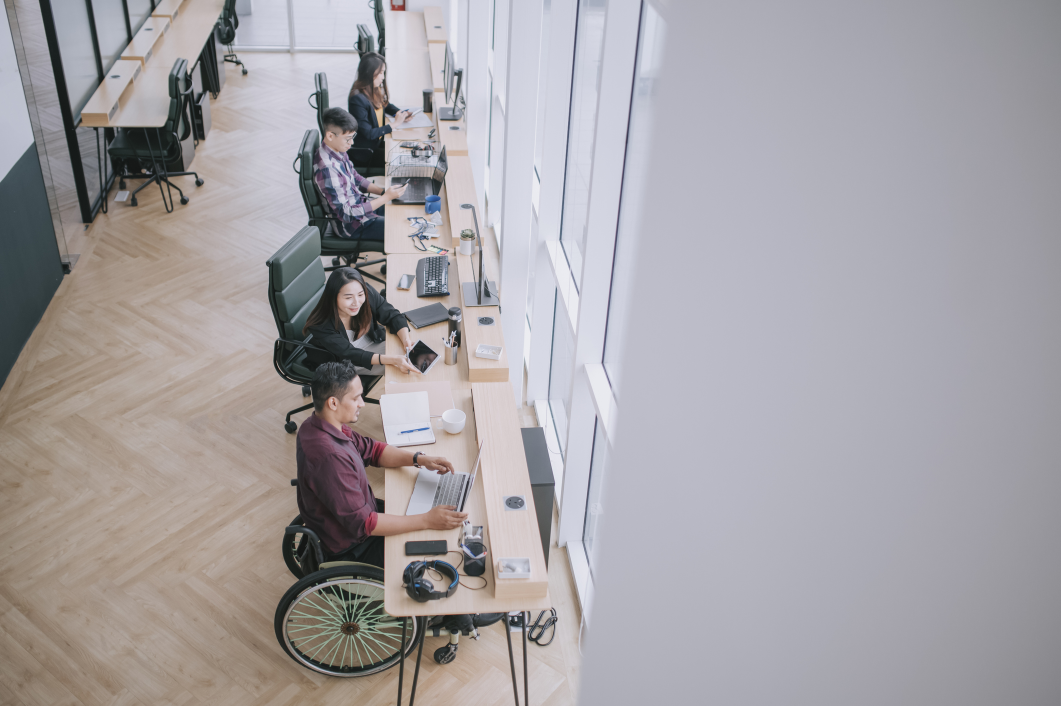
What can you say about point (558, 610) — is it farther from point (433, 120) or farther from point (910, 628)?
point (433, 120)

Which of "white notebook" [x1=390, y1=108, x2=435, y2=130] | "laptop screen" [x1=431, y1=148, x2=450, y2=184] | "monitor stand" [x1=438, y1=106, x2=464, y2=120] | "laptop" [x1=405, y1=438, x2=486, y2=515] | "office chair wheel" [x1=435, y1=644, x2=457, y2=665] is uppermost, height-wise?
"monitor stand" [x1=438, y1=106, x2=464, y2=120]

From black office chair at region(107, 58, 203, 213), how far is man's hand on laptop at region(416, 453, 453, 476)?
474cm

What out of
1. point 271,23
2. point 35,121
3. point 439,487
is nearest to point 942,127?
point 439,487

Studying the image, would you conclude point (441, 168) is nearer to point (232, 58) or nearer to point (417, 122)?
point (417, 122)

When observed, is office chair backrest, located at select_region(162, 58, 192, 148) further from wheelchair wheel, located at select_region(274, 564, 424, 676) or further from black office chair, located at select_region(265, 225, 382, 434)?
wheelchair wheel, located at select_region(274, 564, 424, 676)

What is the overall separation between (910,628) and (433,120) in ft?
22.8

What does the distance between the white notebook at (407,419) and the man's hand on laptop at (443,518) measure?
0.49 metres

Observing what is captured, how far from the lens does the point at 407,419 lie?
3564 millimetres

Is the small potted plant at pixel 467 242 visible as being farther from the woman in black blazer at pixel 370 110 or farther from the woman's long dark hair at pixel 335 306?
the woman in black blazer at pixel 370 110

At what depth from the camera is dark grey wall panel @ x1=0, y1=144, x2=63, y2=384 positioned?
4863 millimetres

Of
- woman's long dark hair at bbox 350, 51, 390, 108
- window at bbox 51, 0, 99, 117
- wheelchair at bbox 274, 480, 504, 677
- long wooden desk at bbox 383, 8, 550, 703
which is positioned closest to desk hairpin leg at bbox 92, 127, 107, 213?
window at bbox 51, 0, 99, 117

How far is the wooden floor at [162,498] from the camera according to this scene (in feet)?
10.9

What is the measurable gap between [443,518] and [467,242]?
7.04 ft

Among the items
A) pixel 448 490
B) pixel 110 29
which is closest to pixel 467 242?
pixel 448 490
